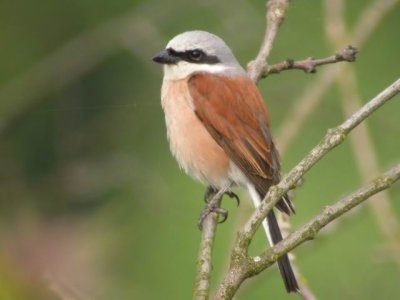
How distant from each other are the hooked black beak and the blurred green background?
63cm

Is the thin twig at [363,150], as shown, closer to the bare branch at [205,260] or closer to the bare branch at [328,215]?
the bare branch at [205,260]

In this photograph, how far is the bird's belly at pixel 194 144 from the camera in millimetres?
3445

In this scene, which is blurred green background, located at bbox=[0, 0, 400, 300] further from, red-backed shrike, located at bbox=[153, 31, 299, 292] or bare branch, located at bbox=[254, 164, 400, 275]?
bare branch, located at bbox=[254, 164, 400, 275]

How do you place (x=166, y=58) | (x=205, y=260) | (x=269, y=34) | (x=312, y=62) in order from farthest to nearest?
(x=166, y=58) < (x=269, y=34) < (x=312, y=62) < (x=205, y=260)

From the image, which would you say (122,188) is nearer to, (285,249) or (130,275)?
(130,275)

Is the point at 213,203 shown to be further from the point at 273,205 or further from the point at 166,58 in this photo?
the point at 273,205

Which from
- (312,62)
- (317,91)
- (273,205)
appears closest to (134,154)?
(317,91)

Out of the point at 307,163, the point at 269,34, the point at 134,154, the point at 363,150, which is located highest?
the point at 134,154

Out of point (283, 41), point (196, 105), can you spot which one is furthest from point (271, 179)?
point (283, 41)

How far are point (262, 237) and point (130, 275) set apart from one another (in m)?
0.74

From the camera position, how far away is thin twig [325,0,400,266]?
3.30 m

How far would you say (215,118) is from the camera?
3422mm

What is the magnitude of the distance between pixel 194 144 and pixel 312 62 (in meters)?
0.61

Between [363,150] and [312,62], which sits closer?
[312,62]
